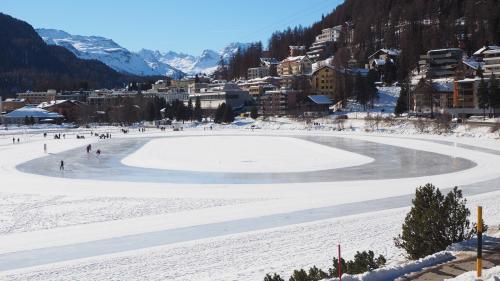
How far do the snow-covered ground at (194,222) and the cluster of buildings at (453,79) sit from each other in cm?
4952

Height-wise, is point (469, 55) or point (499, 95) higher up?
point (469, 55)

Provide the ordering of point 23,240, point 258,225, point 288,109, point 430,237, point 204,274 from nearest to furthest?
point 430,237 < point 204,274 < point 23,240 < point 258,225 < point 288,109

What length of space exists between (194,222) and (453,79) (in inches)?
3144

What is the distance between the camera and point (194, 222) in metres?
15.6

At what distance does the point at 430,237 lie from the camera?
30.0 feet

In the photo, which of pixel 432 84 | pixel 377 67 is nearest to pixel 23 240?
pixel 432 84

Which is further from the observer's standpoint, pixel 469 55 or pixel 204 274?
pixel 469 55

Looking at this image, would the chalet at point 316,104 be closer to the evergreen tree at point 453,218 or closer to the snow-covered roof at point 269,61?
the snow-covered roof at point 269,61

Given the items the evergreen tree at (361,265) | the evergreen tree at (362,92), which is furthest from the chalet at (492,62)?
the evergreen tree at (361,265)

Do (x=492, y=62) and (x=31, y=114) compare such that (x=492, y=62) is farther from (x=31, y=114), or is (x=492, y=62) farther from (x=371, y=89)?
(x=31, y=114)

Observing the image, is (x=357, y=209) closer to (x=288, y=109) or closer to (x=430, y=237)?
(x=430, y=237)

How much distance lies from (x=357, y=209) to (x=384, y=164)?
47.7 feet

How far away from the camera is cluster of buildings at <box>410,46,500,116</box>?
73.7 m

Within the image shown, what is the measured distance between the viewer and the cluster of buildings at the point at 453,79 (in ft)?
242
